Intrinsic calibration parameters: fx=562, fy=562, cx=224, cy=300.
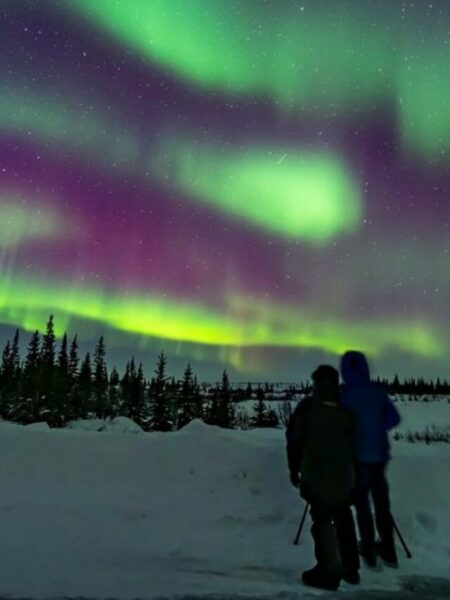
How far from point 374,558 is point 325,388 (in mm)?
2148

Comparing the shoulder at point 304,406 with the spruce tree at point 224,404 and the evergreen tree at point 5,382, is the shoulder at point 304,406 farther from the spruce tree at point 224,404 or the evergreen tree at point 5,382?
the evergreen tree at point 5,382

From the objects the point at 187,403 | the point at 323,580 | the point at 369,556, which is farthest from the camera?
the point at 187,403

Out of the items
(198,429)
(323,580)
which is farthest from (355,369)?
(198,429)

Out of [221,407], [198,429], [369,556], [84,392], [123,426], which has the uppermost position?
[84,392]

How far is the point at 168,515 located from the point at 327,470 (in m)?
3.41

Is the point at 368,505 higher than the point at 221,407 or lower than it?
lower

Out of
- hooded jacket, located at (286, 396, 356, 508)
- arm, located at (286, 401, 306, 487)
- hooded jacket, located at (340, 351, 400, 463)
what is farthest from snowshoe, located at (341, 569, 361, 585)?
hooded jacket, located at (340, 351, 400, 463)

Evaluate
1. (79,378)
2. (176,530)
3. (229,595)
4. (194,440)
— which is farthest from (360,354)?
(79,378)

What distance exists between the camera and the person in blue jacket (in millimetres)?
6027

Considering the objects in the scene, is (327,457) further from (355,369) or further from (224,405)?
(224,405)

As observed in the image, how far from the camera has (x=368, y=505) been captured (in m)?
6.11

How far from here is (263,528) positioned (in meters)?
7.41

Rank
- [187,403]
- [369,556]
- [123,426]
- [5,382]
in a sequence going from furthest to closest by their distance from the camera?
1. [5,382]
2. [187,403]
3. [123,426]
4. [369,556]

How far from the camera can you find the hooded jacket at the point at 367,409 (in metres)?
6.03
